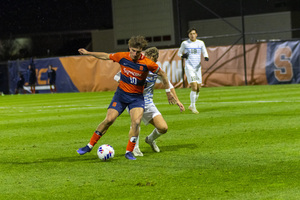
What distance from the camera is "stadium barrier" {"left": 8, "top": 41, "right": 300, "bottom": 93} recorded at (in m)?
29.4

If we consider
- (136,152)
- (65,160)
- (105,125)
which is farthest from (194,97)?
(65,160)

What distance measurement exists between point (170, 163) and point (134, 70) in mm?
1481

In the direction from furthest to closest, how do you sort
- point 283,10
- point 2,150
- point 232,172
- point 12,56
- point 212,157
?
point 12,56 → point 283,10 → point 2,150 → point 212,157 → point 232,172

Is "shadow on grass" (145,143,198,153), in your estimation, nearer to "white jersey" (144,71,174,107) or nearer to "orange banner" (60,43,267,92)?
"white jersey" (144,71,174,107)

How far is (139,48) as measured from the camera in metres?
8.28

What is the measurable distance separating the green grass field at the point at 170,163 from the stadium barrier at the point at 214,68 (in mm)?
16286

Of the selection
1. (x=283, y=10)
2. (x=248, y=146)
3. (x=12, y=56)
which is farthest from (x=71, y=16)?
(x=248, y=146)

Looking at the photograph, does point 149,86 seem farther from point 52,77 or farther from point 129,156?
Answer: point 52,77

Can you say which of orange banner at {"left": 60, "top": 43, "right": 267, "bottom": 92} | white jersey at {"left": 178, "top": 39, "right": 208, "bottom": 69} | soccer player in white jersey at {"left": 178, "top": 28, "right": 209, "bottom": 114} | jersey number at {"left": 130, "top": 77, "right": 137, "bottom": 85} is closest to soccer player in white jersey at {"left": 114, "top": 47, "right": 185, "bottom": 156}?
jersey number at {"left": 130, "top": 77, "right": 137, "bottom": 85}

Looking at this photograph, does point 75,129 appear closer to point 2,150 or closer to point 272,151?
Result: point 2,150

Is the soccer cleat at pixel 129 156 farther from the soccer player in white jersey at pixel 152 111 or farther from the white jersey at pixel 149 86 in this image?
the white jersey at pixel 149 86

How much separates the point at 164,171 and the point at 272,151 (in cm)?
199

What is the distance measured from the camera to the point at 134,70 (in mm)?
8430

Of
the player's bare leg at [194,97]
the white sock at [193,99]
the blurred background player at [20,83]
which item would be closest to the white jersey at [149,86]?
the player's bare leg at [194,97]
